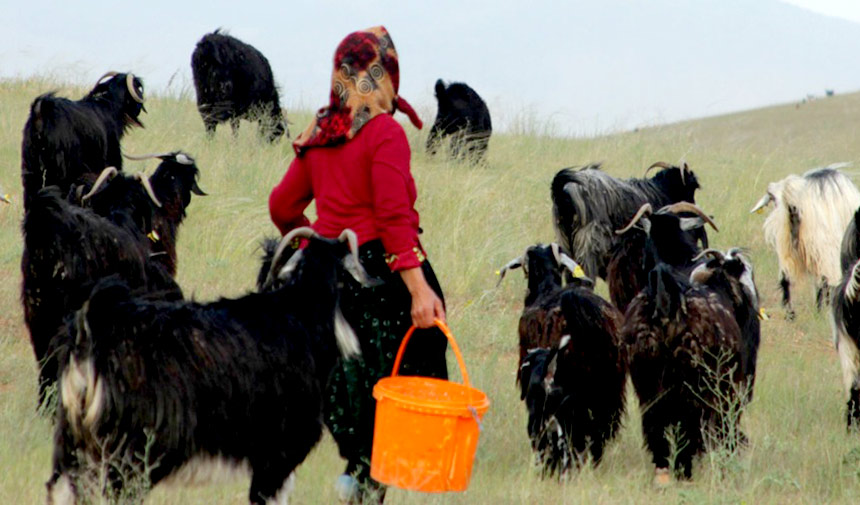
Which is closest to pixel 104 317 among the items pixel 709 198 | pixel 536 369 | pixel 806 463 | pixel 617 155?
pixel 536 369

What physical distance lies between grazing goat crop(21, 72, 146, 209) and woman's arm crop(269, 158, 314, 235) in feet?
16.2

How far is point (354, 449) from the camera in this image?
4.70 m

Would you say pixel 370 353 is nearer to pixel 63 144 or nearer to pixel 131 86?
pixel 63 144

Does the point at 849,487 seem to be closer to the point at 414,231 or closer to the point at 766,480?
the point at 766,480

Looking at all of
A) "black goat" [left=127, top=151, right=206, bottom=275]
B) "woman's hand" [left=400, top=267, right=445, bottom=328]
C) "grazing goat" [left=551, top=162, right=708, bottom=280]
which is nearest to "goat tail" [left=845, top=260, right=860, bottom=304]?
"grazing goat" [left=551, top=162, right=708, bottom=280]

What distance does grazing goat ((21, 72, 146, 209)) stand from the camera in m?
9.08

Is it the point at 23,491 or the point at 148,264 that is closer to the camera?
the point at 23,491

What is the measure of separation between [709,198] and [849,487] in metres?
8.98

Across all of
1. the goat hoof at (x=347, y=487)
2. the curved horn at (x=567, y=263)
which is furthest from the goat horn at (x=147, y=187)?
the goat hoof at (x=347, y=487)

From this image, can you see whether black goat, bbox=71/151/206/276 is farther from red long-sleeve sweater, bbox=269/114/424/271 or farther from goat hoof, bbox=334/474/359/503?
goat hoof, bbox=334/474/359/503

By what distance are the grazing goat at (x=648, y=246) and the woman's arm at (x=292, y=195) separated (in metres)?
2.54

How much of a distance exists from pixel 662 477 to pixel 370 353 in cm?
190

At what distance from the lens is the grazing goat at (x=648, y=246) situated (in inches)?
279

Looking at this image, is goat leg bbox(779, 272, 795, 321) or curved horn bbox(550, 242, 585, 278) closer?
curved horn bbox(550, 242, 585, 278)
